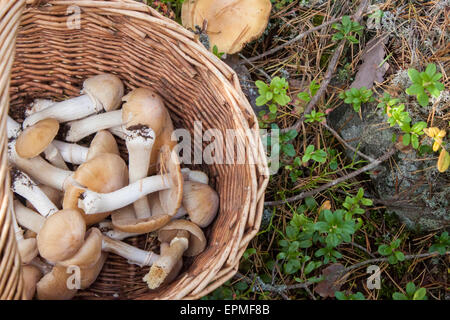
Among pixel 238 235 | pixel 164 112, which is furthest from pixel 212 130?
pixel 238 235

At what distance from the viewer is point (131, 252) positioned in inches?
76.6

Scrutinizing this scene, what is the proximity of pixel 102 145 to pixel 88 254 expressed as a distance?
0.55 meters

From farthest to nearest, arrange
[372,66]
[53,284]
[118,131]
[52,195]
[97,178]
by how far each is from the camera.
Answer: [372,66] → [118,131] → [52,195] → [97,178] → [53,284]

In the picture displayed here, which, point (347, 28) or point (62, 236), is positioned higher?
point (347, 28)

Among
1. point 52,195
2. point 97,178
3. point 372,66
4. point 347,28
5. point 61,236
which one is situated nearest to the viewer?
point 61,236

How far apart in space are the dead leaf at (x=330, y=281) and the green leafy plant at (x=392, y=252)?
0.71 ft

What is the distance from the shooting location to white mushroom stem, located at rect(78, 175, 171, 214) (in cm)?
175

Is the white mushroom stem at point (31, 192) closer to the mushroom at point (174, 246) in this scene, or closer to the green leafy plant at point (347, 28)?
the mushroom at point (174, 246)

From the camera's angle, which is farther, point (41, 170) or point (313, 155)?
point (313, 155)

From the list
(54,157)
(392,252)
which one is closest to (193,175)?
(54,157)

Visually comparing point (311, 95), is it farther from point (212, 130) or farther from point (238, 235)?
point (238, 235)

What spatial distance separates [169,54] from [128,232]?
33.2 inches

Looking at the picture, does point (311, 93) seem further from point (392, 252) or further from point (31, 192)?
point (31, 192)

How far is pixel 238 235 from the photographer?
1642 millimetres
